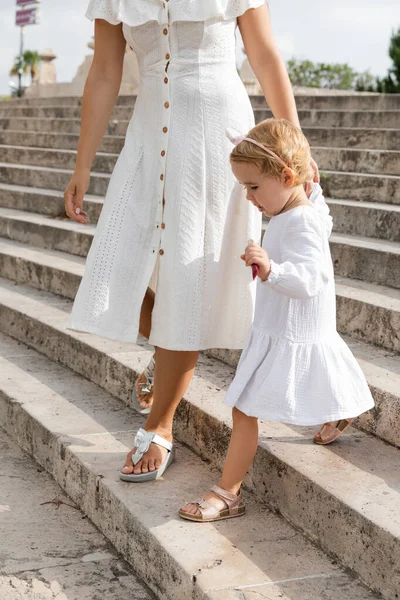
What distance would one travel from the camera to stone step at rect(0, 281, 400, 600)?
2316 millimetres

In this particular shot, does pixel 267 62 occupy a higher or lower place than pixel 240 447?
higher

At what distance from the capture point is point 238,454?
2.60 meters

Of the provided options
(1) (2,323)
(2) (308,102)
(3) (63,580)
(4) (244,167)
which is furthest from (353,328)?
(2) (308,102)

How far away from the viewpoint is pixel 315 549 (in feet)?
8.21

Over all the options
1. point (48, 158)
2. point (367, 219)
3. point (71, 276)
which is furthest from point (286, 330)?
point (48, 158)

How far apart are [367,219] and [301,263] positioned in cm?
253

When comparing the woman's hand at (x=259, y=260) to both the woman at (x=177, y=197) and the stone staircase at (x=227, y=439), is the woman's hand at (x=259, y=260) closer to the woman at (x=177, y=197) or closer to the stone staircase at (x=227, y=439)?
the woman at (x=177, y=197)

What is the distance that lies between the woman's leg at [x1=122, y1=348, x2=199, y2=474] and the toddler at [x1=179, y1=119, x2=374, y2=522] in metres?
0.32

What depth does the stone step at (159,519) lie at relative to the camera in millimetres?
2305

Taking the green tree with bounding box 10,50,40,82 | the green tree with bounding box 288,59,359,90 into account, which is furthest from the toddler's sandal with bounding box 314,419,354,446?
the green tree with bounding box 10,50,40,82

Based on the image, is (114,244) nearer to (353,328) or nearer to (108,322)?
(108,322)

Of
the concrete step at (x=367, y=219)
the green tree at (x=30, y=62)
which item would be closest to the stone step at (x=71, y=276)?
the concrete step at (x=367, y=219)

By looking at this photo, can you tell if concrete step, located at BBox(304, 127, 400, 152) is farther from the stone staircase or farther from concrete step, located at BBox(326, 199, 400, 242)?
concrete step, located at BBox(326, 199, 400, 242)

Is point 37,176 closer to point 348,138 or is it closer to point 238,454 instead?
point 348,138
